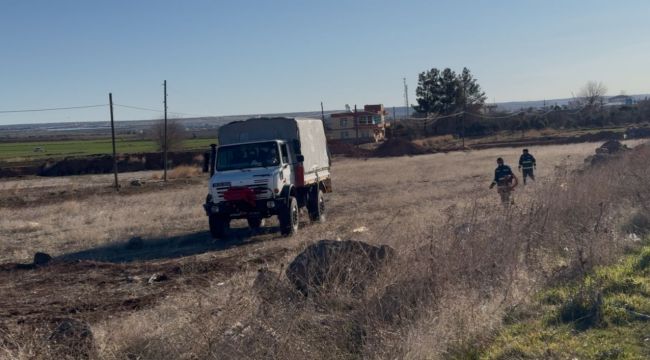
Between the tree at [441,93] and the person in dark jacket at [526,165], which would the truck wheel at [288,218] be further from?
the tree at [441,93]

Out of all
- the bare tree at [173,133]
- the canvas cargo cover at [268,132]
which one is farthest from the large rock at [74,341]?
the bare tree at [173,133]

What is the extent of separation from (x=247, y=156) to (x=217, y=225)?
1.77 m

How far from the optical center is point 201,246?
1788 cm

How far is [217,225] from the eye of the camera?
733 inches

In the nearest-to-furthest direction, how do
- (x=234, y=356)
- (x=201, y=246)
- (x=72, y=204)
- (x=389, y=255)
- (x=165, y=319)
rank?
1. (x=234, y=356)
2. (x=165, y=319)
3. (x=389, y=255)
4. (x=201, y=246)
5. (x=72, y=204)

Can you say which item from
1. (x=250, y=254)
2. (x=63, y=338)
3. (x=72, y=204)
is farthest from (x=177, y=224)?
(x=63, y=338)

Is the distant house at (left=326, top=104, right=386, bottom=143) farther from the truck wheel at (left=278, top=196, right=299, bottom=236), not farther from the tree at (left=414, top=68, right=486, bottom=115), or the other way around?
the truck wheel at (left=278, top=196, right=299, bottom=236)

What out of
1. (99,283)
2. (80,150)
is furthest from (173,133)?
(99,283)

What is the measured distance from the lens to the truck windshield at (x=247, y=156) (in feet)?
61.5

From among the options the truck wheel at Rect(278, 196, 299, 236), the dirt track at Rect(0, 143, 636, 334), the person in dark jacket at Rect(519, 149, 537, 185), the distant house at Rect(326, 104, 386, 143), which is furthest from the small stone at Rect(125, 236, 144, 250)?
the distant house at Rect(326, 104, 386, 143)

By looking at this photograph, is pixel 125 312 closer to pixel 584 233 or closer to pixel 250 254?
pixel 250 254

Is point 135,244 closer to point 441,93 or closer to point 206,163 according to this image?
point 206,163

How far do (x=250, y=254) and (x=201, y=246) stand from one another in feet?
8.20

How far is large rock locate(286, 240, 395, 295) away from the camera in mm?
8555
